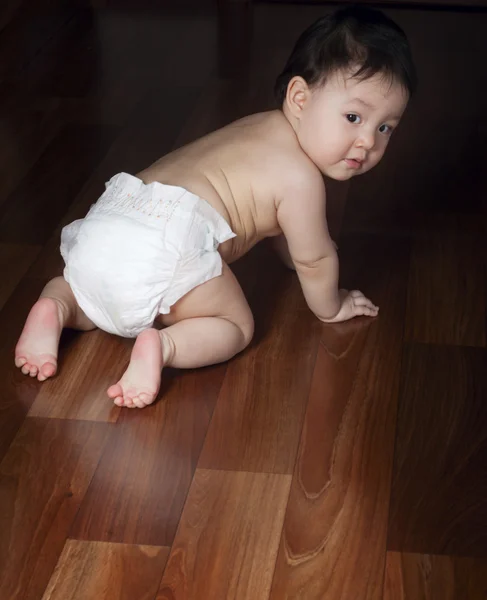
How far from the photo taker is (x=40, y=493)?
125 centimetres

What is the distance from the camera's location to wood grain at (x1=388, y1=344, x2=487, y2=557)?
121cm

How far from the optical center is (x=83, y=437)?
1.34 metres

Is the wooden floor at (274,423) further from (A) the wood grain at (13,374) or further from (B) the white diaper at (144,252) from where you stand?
(B) the white diaper at (144,252)

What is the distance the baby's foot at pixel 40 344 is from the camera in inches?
56.6

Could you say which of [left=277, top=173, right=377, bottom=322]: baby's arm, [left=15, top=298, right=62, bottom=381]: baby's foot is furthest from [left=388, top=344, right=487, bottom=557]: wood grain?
[left=15, top=298, right=62, bottom=381]: baby's foot

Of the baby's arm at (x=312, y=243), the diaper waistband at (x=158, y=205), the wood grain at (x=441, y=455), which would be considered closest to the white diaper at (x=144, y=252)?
the diaper waistband at (x=158, y=205)

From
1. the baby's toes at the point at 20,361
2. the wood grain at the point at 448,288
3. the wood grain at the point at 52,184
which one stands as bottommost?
the wood grain at the point at 52,184

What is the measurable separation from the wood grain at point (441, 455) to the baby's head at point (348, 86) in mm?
335

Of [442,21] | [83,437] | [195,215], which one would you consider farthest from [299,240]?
[442,21]

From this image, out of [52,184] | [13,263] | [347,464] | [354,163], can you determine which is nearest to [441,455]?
[347,464]

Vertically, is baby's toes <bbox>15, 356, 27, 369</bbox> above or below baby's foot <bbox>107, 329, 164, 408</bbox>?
below

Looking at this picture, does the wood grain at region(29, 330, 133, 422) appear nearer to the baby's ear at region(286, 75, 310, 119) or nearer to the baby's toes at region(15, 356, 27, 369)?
the baby's toes at region(15, 356, 27, 369)

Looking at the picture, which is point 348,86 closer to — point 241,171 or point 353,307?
point 241,171

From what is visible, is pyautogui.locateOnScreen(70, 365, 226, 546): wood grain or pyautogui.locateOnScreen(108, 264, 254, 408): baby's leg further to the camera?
pyautogui.locateOnScreen(108, 264, 254, 408): baby's leg
